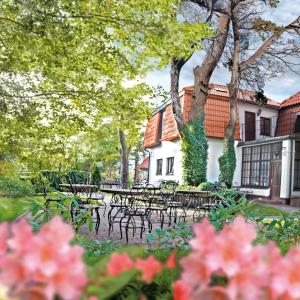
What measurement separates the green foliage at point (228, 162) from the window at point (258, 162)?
5.60 ft

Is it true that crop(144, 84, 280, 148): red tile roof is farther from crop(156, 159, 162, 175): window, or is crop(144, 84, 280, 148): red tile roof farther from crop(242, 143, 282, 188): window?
crop(156, 159, 162, 175): window

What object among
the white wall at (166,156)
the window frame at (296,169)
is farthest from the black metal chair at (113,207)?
the window frame at (296,169)

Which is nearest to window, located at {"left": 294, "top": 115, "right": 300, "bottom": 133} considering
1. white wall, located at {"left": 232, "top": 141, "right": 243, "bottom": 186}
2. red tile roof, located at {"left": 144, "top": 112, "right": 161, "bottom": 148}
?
white wall, located at {"left": 232, "top": 141, "right": 243, "bottom": 186}

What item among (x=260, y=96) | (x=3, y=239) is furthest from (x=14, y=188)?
(x=3, y=239)

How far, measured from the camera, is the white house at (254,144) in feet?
60.4

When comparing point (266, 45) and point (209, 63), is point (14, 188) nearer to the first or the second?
point (209, 63)

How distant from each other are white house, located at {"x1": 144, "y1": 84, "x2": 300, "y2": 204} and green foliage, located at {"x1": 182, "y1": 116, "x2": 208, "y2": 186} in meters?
0.70

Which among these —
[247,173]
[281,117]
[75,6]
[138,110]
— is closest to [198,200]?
[138,110]

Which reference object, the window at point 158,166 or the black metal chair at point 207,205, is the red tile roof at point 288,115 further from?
the black metal chair at point 207,205

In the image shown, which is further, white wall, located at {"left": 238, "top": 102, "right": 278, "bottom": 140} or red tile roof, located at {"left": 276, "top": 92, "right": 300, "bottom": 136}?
white wall, located at {"left": 238, "top": 102, "right": 278, "bottom": 140}

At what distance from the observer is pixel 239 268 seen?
0.56 meters

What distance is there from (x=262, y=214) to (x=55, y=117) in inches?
254

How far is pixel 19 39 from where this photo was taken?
6867 mm

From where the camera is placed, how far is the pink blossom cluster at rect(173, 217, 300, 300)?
0.55 metres
